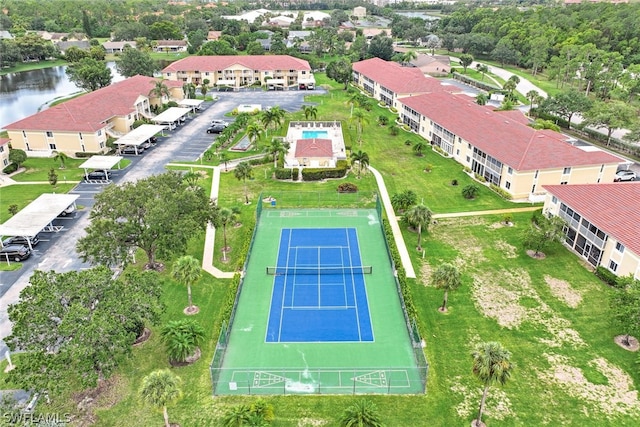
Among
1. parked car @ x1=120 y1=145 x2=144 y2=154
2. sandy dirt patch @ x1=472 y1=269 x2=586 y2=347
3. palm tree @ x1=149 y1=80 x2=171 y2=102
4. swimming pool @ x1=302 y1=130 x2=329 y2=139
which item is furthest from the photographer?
palm tree @ x1=149 y1=80 x2=171 y2=102

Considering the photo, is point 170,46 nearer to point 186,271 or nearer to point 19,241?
point 19,241

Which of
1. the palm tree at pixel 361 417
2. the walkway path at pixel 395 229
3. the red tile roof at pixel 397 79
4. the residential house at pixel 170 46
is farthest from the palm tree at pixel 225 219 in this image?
the residential house at pixel 170 46

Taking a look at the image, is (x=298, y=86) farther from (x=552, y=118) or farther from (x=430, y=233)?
(x=430, y=233)

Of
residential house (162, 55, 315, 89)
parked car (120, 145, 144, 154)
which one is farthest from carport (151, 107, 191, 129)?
residential house (162, 55, 315, 89)

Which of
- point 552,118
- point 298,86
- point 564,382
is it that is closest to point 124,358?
point 564,382

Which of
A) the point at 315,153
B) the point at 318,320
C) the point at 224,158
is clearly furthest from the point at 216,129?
the point at 318,320

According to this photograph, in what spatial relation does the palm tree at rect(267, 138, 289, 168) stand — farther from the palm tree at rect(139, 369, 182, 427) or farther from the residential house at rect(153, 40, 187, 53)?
the residential house at rect(153, 40, 187, 53)
